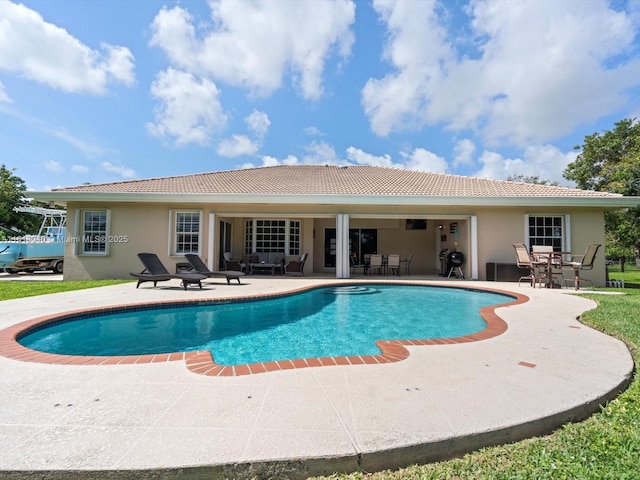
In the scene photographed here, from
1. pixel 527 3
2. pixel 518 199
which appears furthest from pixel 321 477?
pixel 527 3

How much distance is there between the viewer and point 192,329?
20.0ft

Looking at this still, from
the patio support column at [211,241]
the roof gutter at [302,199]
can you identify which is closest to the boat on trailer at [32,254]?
the roof gutter at [302,199]

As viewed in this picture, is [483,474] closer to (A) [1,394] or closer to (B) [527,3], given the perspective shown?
(A) [1,394]

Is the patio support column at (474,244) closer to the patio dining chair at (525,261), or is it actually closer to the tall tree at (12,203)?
the patio dining chair at (525,261)

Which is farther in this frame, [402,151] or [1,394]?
[402,151]

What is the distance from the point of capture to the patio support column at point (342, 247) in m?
13.3

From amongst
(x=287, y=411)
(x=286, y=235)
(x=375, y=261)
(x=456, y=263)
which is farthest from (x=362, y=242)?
(x=287, y=411)

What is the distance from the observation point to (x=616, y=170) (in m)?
22.9

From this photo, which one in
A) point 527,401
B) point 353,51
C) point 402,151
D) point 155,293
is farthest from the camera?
point 402,151

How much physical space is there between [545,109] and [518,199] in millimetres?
17017

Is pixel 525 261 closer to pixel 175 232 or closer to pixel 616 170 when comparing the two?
pixel 175 232

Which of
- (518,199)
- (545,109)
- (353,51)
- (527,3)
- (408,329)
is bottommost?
(408,329)

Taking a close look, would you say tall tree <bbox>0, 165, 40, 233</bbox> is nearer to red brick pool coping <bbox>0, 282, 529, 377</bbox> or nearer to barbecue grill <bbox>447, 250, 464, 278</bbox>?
red brick pool coping <bbox>0, 282, 529, 377</bbox>

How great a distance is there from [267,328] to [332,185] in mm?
9926
